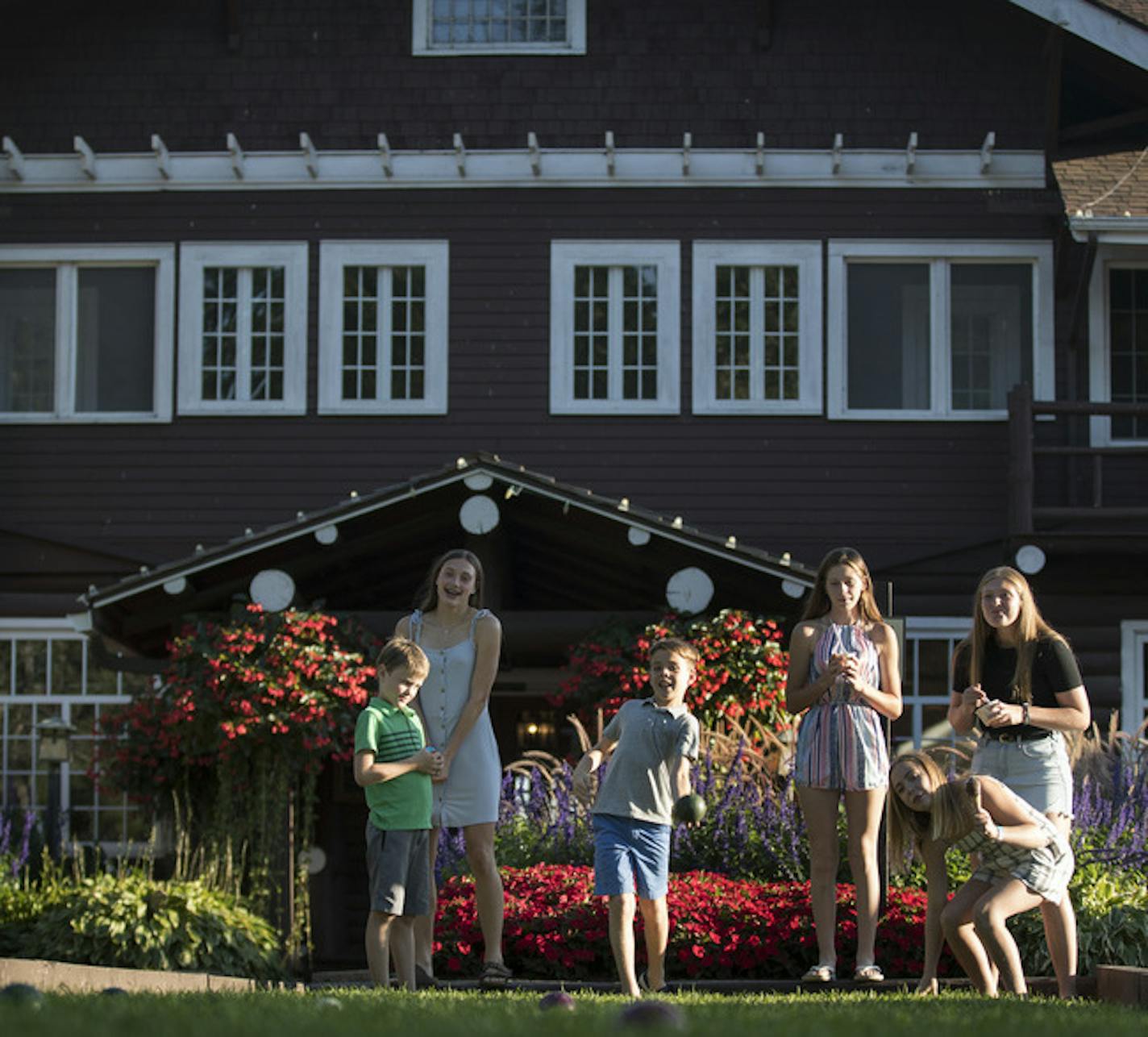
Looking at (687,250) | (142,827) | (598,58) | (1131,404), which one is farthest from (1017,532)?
(142,827)

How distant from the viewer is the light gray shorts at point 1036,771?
8.20 metres

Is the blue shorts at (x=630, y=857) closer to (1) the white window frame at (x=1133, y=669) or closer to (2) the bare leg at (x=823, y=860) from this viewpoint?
(2) the bare leg at (x=823, y=860)

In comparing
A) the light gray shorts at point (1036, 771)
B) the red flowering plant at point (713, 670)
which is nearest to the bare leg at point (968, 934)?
the light gray shorts at point (1036, 771)

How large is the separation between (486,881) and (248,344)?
346 inches

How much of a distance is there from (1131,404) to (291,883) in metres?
6.84

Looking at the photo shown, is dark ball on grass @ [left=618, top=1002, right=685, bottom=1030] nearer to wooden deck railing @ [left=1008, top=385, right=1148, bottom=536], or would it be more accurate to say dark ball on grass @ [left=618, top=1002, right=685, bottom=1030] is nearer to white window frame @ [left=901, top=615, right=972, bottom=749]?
wooden deck railing @ [left=1008, top=385, right=1148, bottom=536]

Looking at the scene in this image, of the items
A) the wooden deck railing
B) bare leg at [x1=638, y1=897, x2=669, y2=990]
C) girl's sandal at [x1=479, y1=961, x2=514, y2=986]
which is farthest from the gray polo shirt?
the wooden deck railing

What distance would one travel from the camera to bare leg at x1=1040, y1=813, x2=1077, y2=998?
8.01 metres

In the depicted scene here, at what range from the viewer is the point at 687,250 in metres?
16.5

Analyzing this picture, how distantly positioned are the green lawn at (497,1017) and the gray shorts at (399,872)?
475 millimetres

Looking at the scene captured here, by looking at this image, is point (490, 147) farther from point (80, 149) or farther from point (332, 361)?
point (80, 149)

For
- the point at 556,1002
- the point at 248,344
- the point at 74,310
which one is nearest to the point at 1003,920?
the point at 556,1002

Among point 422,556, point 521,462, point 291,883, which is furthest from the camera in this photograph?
point 521,462

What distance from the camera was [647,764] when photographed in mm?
Answer: 8219
